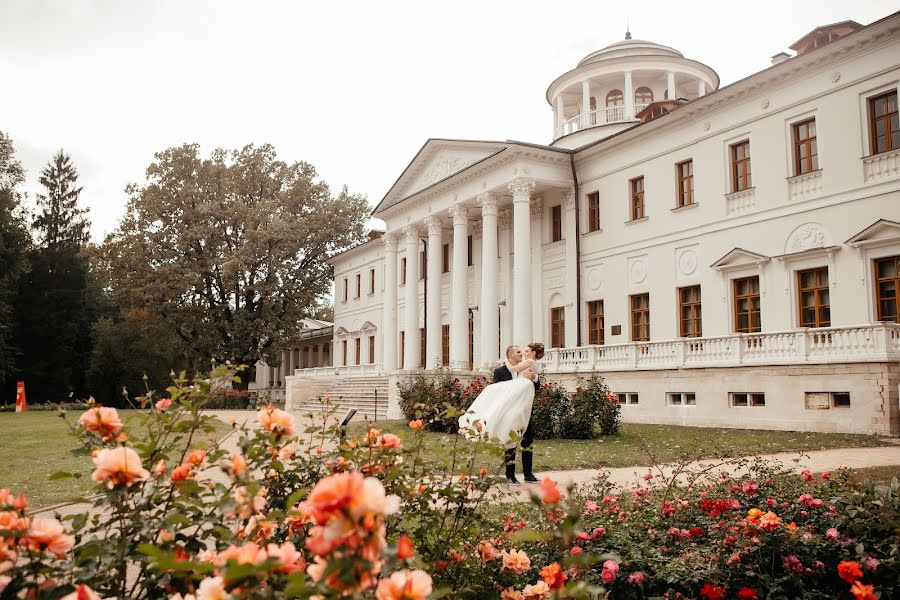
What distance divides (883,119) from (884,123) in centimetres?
14

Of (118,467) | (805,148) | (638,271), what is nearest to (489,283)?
(638,271)

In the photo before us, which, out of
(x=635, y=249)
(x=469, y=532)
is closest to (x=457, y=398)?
(x=635, y=249)

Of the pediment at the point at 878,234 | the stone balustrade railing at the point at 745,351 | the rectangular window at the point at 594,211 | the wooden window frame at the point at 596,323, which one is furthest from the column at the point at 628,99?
the pediment at the point at 878,234

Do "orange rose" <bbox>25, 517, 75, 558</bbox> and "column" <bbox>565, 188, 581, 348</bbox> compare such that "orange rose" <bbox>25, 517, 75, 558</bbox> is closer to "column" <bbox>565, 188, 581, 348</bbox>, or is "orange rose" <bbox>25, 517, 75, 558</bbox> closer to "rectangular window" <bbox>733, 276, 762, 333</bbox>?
"rectangular window" <bbox>733, 276, 762, 333</bbox>

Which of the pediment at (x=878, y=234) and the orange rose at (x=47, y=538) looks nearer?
the orange rose at (x=47, y=538)

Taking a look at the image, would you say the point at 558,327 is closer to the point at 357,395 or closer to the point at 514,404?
the point at 357,395

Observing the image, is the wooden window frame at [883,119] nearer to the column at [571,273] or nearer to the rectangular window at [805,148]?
the rectangular window at [805,148]

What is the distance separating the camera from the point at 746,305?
2280 cm

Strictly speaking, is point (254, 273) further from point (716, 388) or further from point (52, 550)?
point (52, 550)

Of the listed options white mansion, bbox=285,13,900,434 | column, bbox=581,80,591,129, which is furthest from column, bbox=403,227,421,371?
column, bbox=581,80,591,129

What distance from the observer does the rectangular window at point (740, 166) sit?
23.2m

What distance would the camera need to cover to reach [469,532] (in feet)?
12.1

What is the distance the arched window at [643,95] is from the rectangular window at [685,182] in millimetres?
9698

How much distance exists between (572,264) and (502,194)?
4406 millimetres
